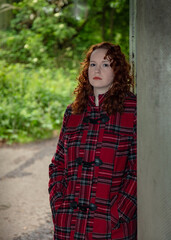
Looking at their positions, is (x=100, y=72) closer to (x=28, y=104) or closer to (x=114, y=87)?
(x=114, y=87)

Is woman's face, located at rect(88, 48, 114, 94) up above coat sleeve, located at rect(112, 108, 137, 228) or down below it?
above

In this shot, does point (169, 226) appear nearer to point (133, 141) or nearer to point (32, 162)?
point (133, 141)

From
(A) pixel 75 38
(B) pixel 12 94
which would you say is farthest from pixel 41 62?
(B) pixel 12 94

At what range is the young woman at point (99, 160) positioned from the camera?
5.06ft

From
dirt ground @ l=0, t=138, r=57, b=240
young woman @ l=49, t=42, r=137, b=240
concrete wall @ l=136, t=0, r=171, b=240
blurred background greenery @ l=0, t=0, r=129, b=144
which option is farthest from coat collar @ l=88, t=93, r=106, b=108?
blurred background greenery @ l=0, t=0, r=129, b=144

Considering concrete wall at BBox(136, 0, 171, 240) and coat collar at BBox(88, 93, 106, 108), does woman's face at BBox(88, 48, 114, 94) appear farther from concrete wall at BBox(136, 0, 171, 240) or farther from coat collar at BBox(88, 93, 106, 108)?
concrete wall at BBox(136, 0, 171, 240)

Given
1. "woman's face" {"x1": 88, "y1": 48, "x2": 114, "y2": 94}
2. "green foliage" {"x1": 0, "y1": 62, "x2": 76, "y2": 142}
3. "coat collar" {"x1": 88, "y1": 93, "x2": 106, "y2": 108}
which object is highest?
"woman's face" {"x1": 88, "y1": 48, "x2": 114, "y2": 94}

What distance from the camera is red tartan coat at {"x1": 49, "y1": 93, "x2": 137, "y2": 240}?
60.3 inches

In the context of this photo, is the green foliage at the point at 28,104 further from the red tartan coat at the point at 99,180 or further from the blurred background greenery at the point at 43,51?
the red tartan coat at the point at 99,180

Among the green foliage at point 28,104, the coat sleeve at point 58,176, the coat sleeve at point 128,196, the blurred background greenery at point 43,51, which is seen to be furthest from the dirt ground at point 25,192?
the coat sleeve at point 128,196

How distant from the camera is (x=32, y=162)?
19.0ft

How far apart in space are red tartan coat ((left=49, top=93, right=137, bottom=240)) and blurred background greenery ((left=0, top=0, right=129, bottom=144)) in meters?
5.01

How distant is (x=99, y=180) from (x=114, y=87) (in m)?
0.49

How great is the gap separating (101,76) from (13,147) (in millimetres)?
5182
